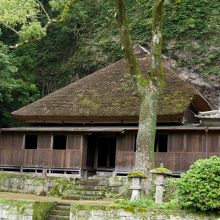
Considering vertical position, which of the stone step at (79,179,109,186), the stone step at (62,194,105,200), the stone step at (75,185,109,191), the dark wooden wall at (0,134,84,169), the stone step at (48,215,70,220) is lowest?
the stone step at (48,215,70,220)

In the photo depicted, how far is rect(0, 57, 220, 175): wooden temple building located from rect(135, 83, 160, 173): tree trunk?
12.8 ft

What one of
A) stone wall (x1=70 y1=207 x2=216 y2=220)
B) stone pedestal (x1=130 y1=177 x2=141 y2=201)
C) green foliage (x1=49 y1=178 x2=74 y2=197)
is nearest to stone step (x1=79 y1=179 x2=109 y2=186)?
green foliage (x1=49 y1=178 x2=74 y2=197)

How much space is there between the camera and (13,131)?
26312 mm

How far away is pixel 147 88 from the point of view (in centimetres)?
1947

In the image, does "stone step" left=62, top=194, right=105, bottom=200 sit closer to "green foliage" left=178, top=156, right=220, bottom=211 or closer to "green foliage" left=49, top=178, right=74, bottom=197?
"green foliage" left=49, top=178, right=74, bottom=197

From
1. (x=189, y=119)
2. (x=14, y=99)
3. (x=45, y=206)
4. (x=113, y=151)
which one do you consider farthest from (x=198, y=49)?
(x=45, y=206)

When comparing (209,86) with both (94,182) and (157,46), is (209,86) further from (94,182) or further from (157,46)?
(94,182)

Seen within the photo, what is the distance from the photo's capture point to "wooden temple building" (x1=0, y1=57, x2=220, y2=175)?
23.1 m

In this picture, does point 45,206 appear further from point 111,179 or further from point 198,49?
point 198,49

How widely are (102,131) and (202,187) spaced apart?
11336 mm

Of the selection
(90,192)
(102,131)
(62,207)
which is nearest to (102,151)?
(102,131)

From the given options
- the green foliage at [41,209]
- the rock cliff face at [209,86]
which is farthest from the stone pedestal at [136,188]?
Result: the rock cliff face at [209,86]

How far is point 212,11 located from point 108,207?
21.6m

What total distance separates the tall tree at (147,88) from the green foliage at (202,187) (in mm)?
5265
